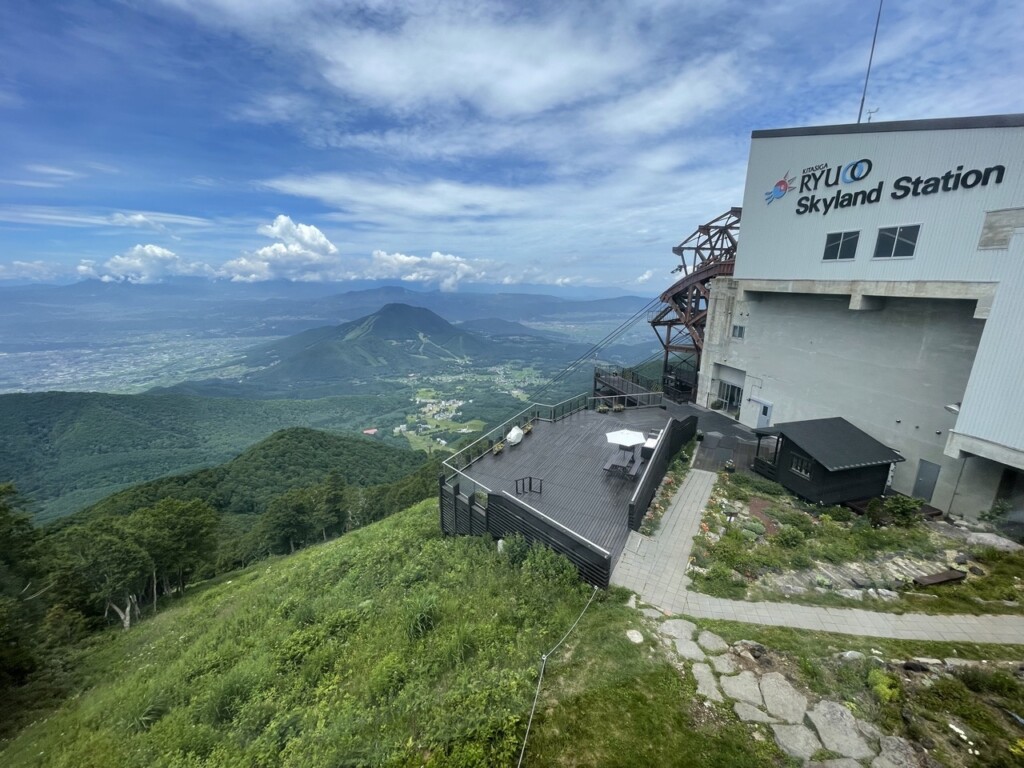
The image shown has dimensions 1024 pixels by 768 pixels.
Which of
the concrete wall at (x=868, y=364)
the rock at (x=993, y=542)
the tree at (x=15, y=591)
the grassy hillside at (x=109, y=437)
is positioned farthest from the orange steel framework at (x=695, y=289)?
the grassy hillside at (x=109, y=437)

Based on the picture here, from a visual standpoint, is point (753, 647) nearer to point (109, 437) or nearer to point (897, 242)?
point (897, 242)

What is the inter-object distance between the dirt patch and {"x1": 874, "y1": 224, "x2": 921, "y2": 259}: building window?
35.8 feet

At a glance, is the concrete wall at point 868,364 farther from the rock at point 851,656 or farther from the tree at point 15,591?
the tree at point 15,591

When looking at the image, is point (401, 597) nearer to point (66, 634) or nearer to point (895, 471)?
point (66, 634)

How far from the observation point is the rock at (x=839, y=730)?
5.05 metres


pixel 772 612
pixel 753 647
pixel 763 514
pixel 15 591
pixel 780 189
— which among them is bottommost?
pixel 15 591

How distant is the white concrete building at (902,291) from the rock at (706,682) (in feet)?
42.1

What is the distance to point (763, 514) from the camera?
41.4ft

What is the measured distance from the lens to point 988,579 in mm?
9023

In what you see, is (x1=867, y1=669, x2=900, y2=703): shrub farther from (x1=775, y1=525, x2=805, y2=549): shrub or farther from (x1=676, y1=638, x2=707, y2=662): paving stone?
(x1=775, y1=525, x2=805, y2=549): shrub

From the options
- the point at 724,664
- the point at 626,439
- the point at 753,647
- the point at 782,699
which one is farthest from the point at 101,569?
the point at 782,699

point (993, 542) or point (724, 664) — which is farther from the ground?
point (724, 664)

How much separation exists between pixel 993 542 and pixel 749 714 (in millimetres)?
10994

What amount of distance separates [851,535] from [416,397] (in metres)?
183
